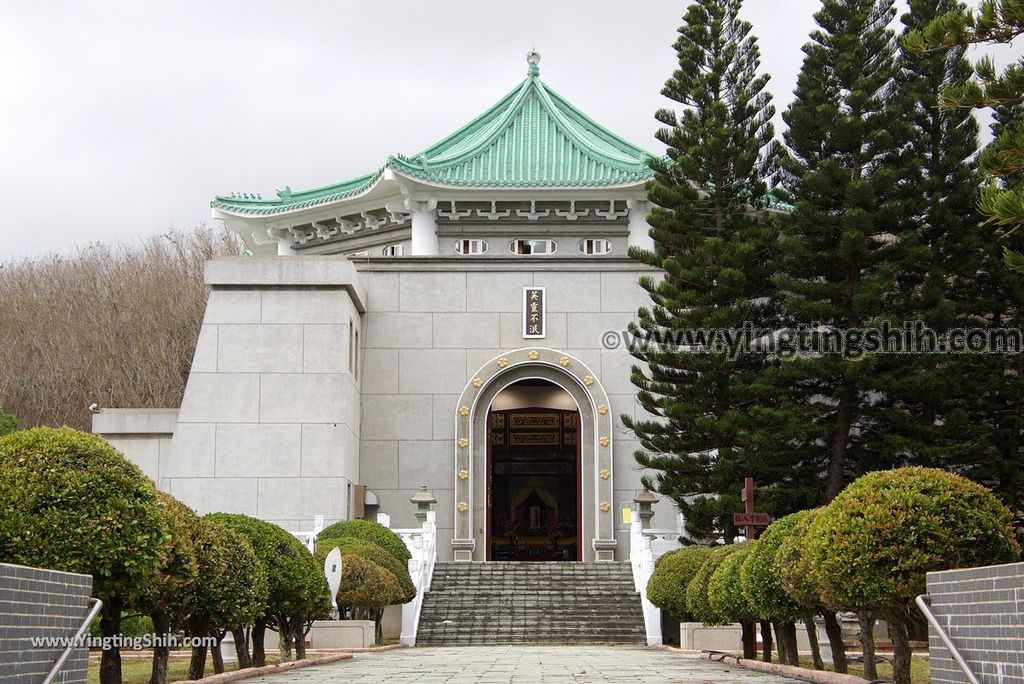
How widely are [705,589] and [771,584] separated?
2047mm

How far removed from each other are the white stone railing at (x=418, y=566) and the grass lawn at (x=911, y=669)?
4845 mm

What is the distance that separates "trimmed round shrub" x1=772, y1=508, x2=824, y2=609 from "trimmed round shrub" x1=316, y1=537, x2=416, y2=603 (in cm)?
518

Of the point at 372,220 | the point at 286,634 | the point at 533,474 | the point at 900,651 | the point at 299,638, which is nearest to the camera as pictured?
the point at 900,651

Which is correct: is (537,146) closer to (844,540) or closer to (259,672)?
(259,672)

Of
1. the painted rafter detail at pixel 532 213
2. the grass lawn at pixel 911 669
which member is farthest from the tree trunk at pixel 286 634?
the painted rafter detail at pixel 532 213

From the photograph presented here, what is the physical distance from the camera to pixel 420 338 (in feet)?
54.7

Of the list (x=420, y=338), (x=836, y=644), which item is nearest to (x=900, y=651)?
(x=836, y=644)

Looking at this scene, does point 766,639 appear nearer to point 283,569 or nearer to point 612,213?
point 283,569

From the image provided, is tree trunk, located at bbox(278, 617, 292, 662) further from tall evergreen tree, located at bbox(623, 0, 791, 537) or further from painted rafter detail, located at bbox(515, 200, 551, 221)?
painted rafter detail, located at bbox(515, 200, 551, 221)

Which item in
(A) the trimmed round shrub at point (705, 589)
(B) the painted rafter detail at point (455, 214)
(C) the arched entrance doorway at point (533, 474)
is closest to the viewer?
(A) the trimmed round shrub at point (705, 589)

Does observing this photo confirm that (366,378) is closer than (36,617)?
No

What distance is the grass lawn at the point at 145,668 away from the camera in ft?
25.1

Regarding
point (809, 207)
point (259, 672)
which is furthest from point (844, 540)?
point (809, 207)

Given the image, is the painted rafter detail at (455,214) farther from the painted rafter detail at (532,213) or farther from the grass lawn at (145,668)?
the grass lawn at (145,668)
